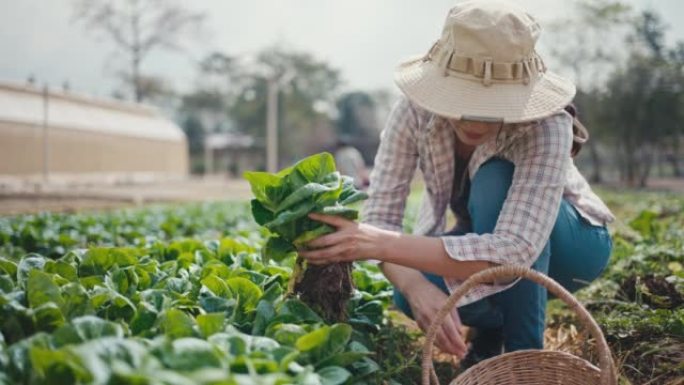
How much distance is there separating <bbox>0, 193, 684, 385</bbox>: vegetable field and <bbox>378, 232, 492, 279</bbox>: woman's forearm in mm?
286

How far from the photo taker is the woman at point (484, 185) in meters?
1.78

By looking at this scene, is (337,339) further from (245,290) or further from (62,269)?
(62,269)

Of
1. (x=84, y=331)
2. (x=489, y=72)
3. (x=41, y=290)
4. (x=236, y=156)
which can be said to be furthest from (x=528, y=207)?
(x=236, y=156)

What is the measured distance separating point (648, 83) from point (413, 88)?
10409 mm

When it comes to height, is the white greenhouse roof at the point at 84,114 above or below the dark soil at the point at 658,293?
above

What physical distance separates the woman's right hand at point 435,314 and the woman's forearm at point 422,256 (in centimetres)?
15

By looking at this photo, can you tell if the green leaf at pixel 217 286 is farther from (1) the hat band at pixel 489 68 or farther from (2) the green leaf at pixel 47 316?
(1) the hat band at pixel 489 68

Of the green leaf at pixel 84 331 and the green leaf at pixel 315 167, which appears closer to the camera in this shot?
the green leaf at pixel 84 331

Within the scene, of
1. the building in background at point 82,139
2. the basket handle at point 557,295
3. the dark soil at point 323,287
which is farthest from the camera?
the building in background at point 82,139

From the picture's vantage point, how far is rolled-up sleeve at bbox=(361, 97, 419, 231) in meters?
2.25

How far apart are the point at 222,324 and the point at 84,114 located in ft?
67.2

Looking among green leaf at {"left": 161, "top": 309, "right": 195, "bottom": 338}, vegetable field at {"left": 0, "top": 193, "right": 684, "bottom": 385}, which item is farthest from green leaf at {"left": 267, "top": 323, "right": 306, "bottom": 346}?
green leaf at {"left": 161, "top": 309, "right": 195, "bottom": 338}

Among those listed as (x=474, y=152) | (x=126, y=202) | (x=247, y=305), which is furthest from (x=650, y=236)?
(x=126, y=202)

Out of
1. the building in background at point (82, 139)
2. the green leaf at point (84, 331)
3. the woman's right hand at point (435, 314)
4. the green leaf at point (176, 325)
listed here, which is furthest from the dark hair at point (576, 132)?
the building in background at point (82, 139)
